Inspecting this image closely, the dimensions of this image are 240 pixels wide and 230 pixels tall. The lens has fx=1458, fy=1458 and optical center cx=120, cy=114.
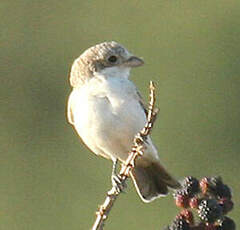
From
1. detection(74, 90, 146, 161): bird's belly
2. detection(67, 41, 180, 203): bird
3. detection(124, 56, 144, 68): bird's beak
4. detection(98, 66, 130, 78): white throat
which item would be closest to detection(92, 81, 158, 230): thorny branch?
detection(67, 41, 180, 203): bird

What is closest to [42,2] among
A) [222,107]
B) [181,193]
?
[222,107]

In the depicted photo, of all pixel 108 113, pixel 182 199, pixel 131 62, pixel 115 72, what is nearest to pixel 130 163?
pixel 182 199

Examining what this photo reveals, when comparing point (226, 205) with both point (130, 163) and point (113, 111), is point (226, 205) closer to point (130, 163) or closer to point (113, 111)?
point (130, 163)

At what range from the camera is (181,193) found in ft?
17.0

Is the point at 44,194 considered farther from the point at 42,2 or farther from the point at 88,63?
the point at 88,63

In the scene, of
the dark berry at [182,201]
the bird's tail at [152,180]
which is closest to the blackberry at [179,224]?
the dark berry at [182,201]

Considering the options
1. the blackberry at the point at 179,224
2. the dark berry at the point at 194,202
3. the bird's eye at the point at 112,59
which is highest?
the dark berry at the point at 194,202

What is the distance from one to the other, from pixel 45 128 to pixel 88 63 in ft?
36.3

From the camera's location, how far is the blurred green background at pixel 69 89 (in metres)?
15.2

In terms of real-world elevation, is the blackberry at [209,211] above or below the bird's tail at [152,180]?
above

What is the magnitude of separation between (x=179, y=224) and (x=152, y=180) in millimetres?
2485

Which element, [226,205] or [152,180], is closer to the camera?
[226,205]

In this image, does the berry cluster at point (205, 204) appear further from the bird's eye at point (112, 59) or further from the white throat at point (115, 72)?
the bird's eye at point (112, 59)

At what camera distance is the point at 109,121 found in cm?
702
